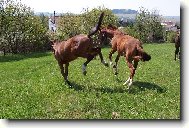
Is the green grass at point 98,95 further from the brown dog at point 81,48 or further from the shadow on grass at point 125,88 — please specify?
the brown dog at point 81,48

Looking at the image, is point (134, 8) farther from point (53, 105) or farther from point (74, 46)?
point (53, 105)

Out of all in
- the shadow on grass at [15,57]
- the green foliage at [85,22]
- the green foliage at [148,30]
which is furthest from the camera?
the shadow on grass at [15,57]

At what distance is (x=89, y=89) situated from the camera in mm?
6367

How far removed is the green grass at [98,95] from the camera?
540 centimetres

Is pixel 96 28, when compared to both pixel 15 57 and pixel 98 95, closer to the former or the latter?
pixel 98 95

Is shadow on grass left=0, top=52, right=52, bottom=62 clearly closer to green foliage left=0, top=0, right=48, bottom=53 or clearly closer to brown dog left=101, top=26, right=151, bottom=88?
green foliage left=0, top=0, right=48, bottom=53

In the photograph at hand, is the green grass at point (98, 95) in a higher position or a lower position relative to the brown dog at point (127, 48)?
lower

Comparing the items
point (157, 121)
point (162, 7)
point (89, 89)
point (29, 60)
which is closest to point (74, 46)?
point (89, 89)

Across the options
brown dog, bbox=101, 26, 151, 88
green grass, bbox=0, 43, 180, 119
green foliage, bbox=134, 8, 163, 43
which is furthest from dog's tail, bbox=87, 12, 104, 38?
green foliage, bbox=134, 8, 163, 43

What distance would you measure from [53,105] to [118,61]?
85.3 inches

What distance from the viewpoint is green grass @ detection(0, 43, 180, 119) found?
5398 mm

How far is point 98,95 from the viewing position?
6035 mm

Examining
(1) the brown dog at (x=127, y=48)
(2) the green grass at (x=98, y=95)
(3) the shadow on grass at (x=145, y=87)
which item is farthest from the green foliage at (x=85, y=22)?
(3) the shadow on grass at (x=145, y=87)

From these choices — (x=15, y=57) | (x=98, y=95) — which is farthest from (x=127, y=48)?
(x=15, y=57)
